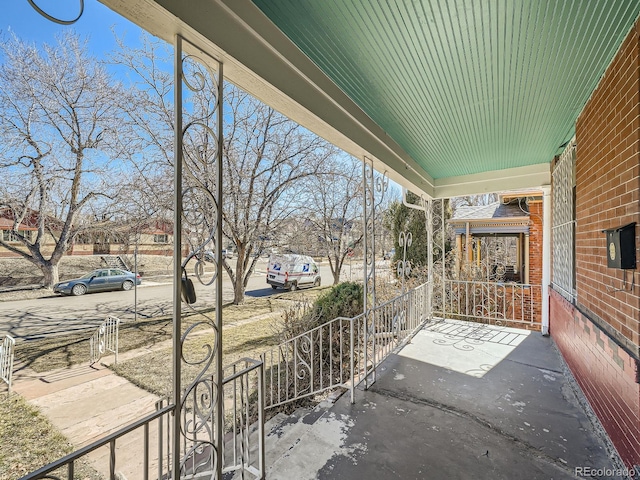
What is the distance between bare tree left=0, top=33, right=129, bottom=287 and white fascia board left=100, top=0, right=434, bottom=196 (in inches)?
311

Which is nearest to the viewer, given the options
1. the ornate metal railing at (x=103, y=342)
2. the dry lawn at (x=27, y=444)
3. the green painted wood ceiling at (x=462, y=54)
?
the green painted wood ceiling at (x=462, y=54)

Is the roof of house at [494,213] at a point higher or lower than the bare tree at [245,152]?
lower

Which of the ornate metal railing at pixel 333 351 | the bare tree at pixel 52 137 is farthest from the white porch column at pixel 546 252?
the bare tree at pixel 52 137

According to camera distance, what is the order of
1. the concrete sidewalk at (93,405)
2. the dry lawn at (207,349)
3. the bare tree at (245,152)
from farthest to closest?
1. the bare tree at (245,152)
2. the dry lawn at (207,349)
3. the concrete sidewalk at (93,405)

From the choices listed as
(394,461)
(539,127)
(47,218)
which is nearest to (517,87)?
(539,127)

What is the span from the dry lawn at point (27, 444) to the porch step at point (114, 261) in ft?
25.5

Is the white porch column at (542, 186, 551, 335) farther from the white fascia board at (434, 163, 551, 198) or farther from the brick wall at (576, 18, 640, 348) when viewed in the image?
the brick wall at (576, 18, 640, 348)

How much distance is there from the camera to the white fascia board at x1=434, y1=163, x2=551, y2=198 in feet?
15.0

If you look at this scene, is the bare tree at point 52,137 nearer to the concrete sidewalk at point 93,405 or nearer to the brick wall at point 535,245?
the concrete sidewalk at point 93,405

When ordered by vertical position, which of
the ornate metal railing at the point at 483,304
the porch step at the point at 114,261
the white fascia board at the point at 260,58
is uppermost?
the white fascia board at the point at 260,58

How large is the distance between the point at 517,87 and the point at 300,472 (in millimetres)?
3065

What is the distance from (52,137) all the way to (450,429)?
10.2 metres

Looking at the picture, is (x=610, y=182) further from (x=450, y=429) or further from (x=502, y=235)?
(x=502, y=235)

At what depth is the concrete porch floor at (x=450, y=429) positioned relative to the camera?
1849 millimetres
